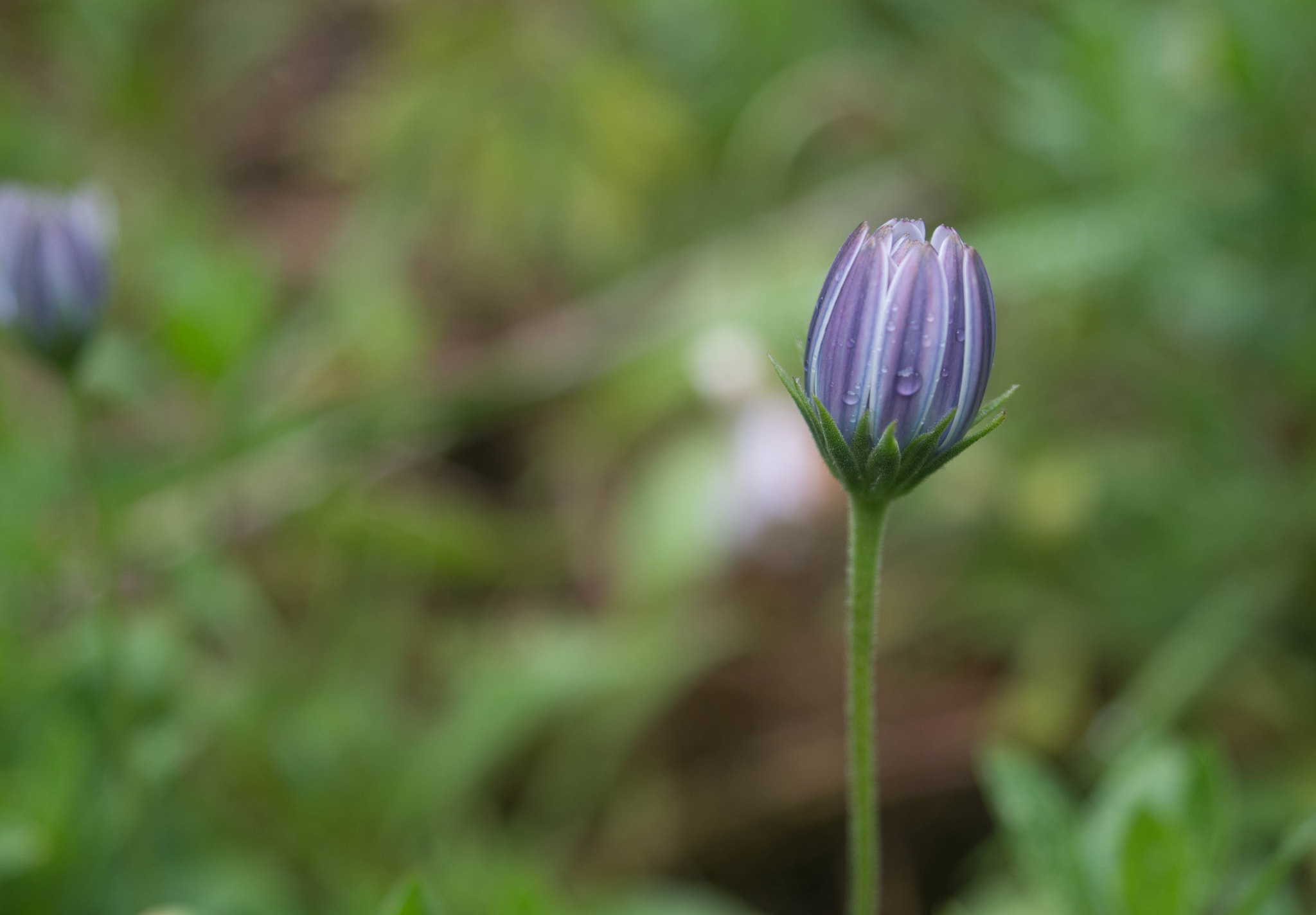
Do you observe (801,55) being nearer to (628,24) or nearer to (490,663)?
(628,24)

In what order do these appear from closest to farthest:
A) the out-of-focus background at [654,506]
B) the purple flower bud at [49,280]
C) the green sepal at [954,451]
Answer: the green sepal at [954,451] < the purple flower bud at [49,280] < the out-of-focus background at [654,506]

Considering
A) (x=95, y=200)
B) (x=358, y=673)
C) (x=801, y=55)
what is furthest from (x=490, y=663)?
(x=801, y=55)

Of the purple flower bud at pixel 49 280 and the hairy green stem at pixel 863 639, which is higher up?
the purple flower bud at pixel 49 280

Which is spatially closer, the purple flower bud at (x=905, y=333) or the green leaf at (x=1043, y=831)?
the purple flower bud at (x=905, y=333)

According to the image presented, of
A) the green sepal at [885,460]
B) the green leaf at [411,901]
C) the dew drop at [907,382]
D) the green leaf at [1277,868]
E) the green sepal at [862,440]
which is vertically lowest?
the green leaf at [411,901]

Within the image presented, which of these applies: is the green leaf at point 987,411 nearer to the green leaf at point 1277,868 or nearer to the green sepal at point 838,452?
the green sepal at point 838,452

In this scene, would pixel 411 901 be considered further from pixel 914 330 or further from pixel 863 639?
pixel 914 330

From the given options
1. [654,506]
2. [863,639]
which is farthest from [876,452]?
[654,506]

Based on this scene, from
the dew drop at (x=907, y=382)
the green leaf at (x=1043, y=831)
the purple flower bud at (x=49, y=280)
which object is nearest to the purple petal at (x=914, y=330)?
the dew drop at (x=907, y=382)

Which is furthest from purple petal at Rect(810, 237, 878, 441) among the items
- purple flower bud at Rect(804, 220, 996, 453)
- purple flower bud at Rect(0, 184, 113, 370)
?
purple flower bud at Rect(0, 184, 113, 370)
